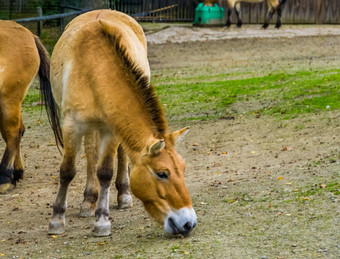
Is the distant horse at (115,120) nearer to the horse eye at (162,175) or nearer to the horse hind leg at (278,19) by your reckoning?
the horse eye at (162,175)

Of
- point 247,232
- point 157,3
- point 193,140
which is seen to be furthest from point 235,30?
point 247,232

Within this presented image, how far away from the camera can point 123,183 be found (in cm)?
624

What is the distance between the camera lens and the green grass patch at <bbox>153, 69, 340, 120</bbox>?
9297 mm

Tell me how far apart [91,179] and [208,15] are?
1477 centimetres

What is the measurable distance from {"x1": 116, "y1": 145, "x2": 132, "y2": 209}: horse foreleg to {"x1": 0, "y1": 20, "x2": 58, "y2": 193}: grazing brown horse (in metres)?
0.94

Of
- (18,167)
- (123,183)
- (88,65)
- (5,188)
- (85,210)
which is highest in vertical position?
(88,65)

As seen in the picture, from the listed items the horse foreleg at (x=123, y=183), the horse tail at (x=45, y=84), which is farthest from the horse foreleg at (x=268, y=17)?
the horse foreleg at (x=123, y=183)

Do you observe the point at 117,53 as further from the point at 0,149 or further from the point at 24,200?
the point at 0,149

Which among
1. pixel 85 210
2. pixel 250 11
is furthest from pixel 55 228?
pixel 250 11

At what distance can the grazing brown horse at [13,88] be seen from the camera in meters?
6.90

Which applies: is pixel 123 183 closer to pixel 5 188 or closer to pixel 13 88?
pixel 5 188

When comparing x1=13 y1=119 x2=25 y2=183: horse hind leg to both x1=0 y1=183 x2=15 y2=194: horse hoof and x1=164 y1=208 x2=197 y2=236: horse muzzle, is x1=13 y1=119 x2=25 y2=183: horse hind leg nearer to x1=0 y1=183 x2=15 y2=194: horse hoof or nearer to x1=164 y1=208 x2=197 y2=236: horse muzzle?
x1=0 y1=183 x2=15 y2=194: horse hoof

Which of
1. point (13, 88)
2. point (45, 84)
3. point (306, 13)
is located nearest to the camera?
point (13, 88)

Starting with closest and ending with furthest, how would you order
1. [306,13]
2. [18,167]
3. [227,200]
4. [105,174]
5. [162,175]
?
[162,175] → [105,174] → [227,200] → [18,167] → [306,13]
